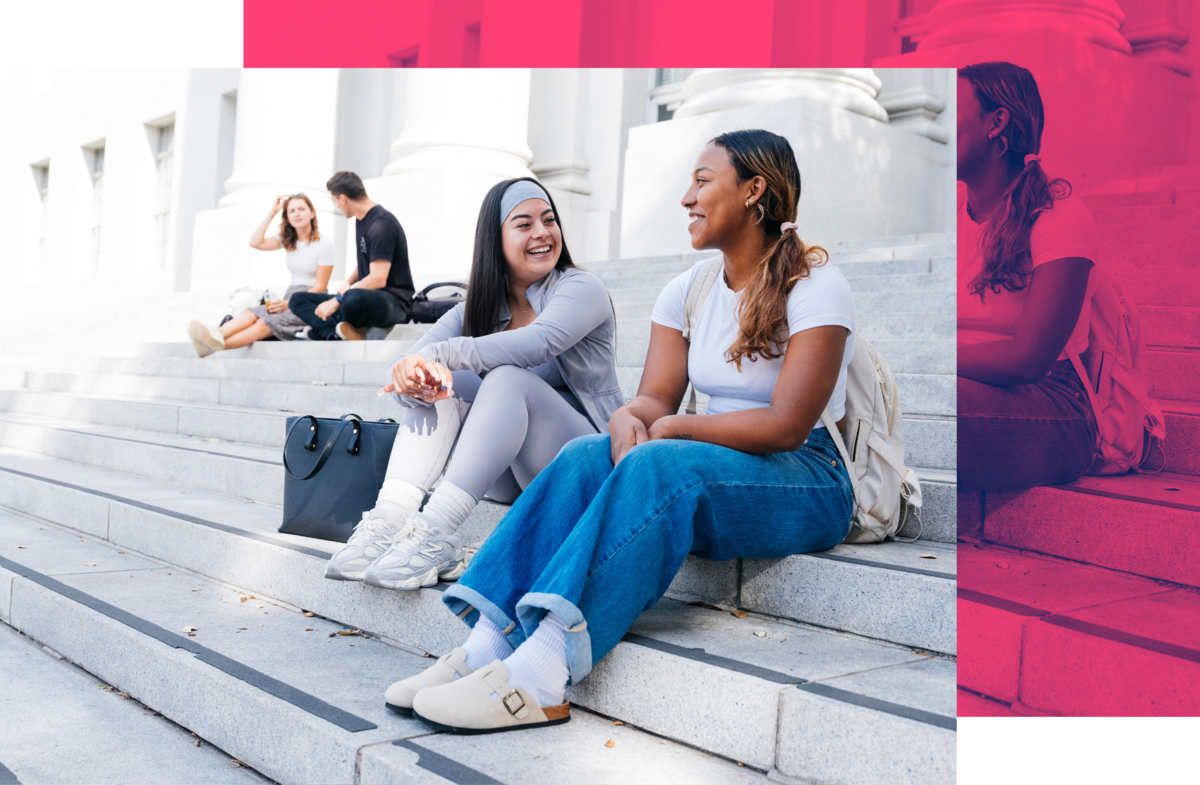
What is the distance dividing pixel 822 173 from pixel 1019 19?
1688 millimetres

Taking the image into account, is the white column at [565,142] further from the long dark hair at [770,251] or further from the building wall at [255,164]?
the long dark hair at [770,251]

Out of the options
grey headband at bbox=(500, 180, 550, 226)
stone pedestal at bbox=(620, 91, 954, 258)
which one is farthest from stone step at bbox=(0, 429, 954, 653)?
stone pedestal at bbox=(620, 91, 954, 258)

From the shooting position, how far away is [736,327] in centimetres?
229

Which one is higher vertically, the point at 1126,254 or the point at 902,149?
the point at 902,149

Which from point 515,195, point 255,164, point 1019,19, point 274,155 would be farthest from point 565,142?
point 515,195

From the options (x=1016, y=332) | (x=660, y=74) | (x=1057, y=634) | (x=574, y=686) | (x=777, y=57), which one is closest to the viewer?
(x=1016, y=332)

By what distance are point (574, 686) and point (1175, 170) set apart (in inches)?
55.9

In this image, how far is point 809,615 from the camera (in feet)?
7.21

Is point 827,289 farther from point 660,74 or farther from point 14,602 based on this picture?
point 660,74

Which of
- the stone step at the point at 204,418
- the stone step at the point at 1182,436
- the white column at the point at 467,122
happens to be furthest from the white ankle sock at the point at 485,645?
the white column at the point at 467,122

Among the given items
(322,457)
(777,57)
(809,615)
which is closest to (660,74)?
(777,57)

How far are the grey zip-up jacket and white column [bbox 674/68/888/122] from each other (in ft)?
18.0

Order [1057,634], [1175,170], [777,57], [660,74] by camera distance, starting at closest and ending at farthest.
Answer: [1175,170] → [1057,634] → [777,57] → [660,74]

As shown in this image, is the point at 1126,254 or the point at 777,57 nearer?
the point at 1126,254
